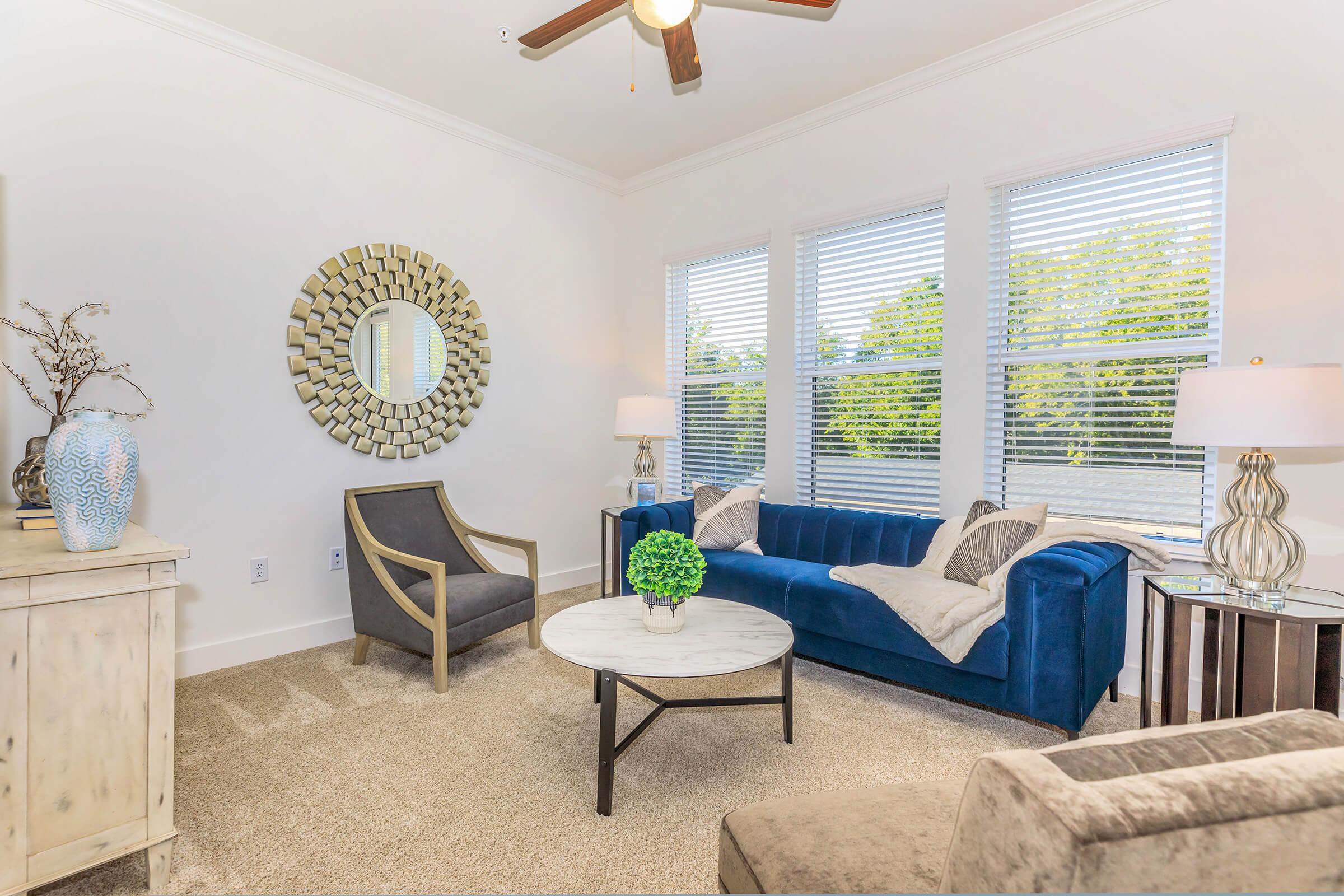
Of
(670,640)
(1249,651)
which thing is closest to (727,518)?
(670,640)

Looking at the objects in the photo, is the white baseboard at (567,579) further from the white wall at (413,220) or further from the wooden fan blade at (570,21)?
the wooden fan blade at (570,21)

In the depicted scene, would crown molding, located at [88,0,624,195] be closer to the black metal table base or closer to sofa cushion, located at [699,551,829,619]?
sofa cushion, located at [699,551,829,619]

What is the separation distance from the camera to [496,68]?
337cm

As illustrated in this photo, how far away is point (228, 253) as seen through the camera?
123 inches

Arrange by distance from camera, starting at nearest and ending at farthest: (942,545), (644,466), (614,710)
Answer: (614,710) → (942,545) → (644,466)

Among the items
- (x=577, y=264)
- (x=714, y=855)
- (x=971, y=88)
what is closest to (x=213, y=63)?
(x=577, y=264)

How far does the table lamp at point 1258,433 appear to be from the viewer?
1.92m

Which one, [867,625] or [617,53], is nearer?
[867,625]

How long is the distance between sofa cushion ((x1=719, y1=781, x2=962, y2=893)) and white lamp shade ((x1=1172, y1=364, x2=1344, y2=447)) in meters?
→ 1.59

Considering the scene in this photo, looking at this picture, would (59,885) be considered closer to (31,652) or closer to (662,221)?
(31,652)

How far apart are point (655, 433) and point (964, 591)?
2.06m

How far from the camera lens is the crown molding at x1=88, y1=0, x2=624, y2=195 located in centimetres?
287

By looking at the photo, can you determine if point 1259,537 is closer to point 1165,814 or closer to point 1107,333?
point 1107,333

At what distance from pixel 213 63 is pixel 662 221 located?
266 cm
